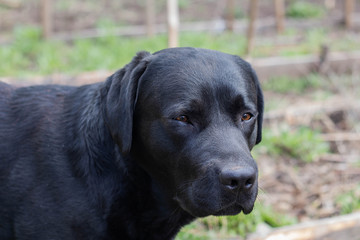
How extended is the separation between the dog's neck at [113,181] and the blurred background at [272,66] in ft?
3.22

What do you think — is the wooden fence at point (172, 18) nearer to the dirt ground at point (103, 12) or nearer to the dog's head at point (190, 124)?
the dirt ground at point (103, 12)

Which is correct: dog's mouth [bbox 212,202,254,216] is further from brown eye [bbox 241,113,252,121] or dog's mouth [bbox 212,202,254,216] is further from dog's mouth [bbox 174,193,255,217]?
brown eye [bbox 241,113,252,121]

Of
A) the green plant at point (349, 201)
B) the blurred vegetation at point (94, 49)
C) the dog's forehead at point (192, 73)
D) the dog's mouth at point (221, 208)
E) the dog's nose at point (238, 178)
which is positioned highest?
the dog's forehead at point (192, 73)

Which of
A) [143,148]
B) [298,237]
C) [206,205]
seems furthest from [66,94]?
[298,237]

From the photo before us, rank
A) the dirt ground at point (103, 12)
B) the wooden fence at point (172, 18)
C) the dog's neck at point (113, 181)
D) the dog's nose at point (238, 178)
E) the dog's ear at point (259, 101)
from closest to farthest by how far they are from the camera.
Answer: the dog's nose at point (238, 178)
the dog's neck at point (113, 181)
the dog's ear at point (259, 101)
the wooden fence at point (172, 18)
the dirt ground at point (103, 12)

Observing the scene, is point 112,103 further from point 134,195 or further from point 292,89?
point 292,89

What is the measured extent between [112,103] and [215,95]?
2.09ft

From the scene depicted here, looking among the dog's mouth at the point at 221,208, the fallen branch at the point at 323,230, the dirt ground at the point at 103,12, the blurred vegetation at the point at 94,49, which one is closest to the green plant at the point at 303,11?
the dirt ground at the point at 103,12

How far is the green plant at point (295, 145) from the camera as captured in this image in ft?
17.9

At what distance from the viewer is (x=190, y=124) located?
2.70 m

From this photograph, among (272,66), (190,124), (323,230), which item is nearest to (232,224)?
(323,230)

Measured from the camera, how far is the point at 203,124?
2.70 meters

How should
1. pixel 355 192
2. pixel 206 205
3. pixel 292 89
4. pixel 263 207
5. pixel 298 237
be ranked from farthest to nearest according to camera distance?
pixel 292 89 < pixel 355 192 < pixel 263 207 < pixel 298 237 < pixel 206 205

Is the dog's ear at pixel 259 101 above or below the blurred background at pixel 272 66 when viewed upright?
above
